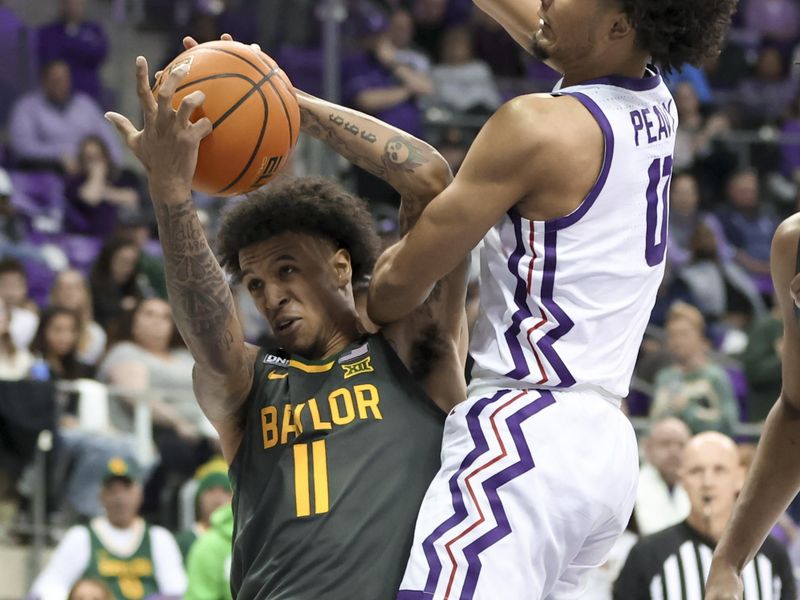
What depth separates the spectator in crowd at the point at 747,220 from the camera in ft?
42.7

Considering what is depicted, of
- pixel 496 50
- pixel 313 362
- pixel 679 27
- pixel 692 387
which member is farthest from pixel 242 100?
pixel 496 50

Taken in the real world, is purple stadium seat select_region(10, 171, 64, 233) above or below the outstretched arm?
above

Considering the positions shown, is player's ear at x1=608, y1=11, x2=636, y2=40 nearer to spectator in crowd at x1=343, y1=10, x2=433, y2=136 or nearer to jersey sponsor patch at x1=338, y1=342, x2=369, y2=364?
jersey sponsor patch at x1=338, y1=342, x2=369, y2=364

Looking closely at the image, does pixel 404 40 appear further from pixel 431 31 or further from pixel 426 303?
pixel 426 303

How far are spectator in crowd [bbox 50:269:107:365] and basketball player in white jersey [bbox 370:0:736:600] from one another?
5.81 metres

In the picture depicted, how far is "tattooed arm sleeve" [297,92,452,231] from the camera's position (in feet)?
12.0

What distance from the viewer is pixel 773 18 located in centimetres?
1523

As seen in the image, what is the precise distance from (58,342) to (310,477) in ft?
17.5

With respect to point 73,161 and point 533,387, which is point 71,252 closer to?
point 73,161

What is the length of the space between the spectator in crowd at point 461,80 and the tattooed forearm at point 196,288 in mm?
9198

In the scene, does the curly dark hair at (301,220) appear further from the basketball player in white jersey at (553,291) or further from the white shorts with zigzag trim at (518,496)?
the white shorts with zigzag trim at (518,496)

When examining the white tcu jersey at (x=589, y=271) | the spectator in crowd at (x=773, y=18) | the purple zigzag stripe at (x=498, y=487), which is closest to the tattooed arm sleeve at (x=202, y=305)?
the white tcu jersey at (x=589, y=271)

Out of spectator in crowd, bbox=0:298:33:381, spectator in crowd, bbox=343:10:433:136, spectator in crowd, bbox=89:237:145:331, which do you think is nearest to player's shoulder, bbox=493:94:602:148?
spectator in crowd, bbox=0:298:33:381

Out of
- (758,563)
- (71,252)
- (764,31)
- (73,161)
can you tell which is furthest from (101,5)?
(758,563)
